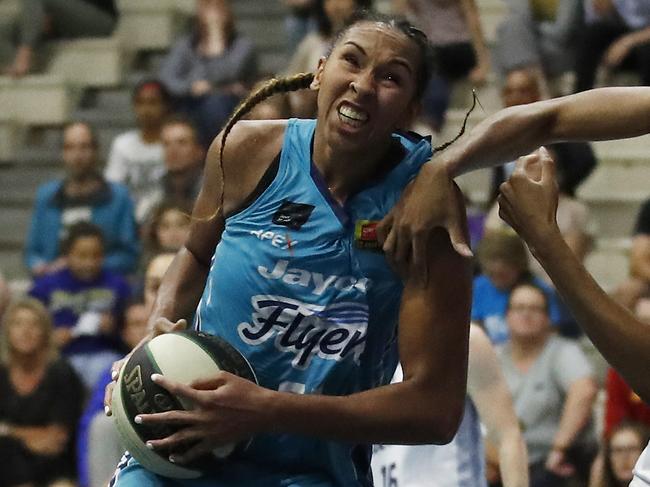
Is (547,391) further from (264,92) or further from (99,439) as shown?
(264,92)

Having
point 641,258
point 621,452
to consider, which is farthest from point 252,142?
point 641,258

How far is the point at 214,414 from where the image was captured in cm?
338

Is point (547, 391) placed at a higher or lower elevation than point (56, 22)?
lower

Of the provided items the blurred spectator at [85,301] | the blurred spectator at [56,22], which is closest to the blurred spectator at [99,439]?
the blurred spectator at [85,301]

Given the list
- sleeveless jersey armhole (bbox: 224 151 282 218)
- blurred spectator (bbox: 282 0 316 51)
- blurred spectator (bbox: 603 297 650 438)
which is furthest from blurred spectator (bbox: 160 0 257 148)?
sleeveless jersey armhole (bbox: 224 151 282 218)

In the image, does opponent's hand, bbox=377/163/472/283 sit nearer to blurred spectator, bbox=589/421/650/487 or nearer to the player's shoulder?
the player's shoulder

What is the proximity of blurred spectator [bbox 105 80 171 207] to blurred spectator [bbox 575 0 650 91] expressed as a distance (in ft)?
7.51

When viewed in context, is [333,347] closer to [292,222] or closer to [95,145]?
[292,222]

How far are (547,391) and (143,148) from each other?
323 centimetres

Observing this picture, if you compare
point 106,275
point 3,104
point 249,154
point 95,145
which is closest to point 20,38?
point 3,104

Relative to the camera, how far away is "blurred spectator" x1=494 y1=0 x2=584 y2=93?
28.4ft

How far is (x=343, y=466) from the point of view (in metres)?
3.71

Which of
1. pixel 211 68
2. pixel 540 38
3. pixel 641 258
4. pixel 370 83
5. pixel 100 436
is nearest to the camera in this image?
pixel 370 83

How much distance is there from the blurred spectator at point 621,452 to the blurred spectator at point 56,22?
17.8ft
